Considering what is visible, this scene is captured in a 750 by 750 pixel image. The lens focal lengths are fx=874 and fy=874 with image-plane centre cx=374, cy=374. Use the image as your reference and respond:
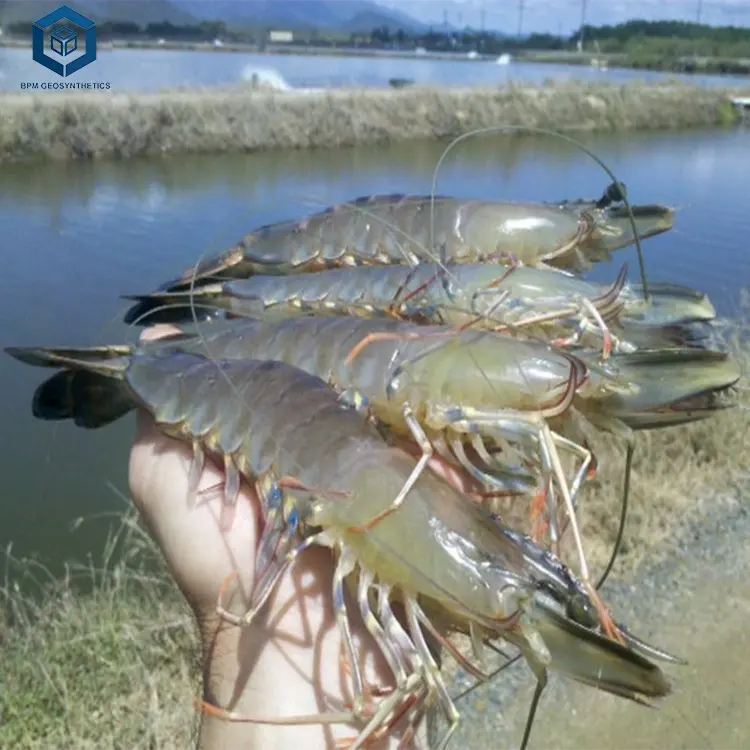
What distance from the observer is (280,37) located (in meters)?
72.6

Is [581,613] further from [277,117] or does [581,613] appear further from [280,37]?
[280,37]

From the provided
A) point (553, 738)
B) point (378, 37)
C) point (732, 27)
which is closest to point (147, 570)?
point (553, 738)

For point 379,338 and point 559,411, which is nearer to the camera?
point 559,411

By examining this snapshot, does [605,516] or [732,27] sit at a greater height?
[732,27]

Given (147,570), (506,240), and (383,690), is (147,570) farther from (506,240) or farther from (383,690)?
(383,690)

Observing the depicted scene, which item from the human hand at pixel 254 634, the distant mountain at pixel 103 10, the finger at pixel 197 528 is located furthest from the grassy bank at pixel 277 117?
the human hand at pixel 254 634

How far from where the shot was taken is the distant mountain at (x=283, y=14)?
3386 inches

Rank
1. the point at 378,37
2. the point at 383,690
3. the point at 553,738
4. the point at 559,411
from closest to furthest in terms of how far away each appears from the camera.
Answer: the point at 383,690 → the point at 559,411 → the point at 553,738 → the point at 378,37

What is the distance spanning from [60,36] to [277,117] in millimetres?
5750

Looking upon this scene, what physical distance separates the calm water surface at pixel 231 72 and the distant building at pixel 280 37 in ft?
43.3

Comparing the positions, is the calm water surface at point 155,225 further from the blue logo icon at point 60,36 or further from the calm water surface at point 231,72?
the calm water surface at point 231,72

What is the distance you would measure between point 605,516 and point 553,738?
1.75 m

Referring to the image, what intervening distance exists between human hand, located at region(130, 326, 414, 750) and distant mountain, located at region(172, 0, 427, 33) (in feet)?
229

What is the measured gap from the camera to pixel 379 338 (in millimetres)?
2297
